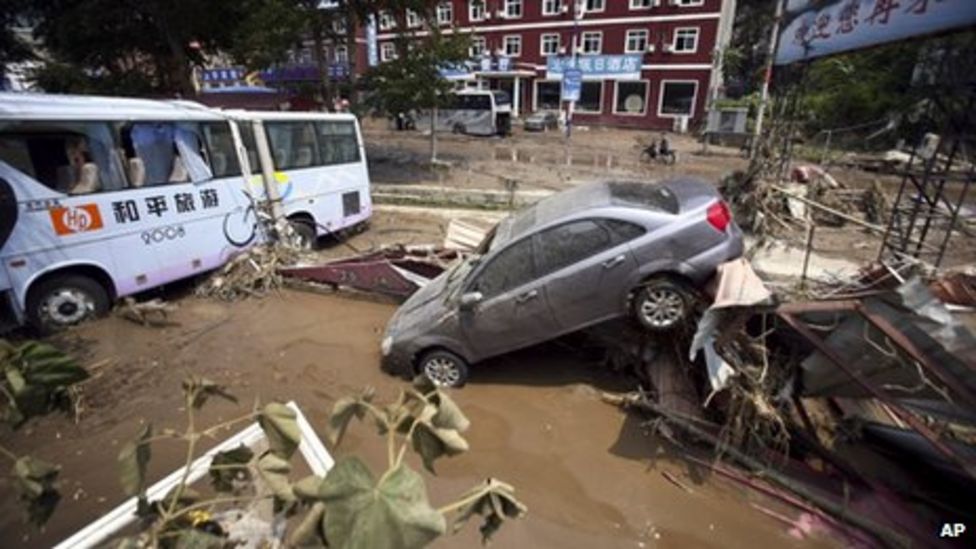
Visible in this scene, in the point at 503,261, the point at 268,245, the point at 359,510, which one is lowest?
the point at 268,245

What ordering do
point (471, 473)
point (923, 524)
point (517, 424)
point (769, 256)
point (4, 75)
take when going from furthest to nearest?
point (4, 75), point (769, 256), point (517, 424), point (471, 473), point (923, 524)

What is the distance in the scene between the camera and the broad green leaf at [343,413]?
1507 millimetres

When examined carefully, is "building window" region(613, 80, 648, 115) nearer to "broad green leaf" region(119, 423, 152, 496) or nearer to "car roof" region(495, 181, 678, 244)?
"car roof" region(495, 181, 678, 244)

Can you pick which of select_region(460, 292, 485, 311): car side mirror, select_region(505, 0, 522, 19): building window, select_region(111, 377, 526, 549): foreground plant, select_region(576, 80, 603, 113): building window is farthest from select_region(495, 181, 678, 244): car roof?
select_region(505, 0, 522, 19): building window

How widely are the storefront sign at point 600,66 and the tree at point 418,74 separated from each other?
63.8 ft

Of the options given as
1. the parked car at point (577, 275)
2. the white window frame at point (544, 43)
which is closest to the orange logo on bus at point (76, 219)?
the parked car at point (577, 275)

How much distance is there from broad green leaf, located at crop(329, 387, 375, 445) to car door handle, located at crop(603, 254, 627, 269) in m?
3.75

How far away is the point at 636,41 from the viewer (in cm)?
3350

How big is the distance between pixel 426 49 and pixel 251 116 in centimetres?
805

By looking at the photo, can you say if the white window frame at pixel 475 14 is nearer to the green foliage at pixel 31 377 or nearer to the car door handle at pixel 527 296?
the car door handle at pixel 527 296

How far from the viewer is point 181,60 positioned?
1769 centimetres

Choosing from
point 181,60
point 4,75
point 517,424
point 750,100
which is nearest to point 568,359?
point 517,424

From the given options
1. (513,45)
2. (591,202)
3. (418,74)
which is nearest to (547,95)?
(513,45)

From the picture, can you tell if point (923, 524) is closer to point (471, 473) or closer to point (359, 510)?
point (471, 473)
